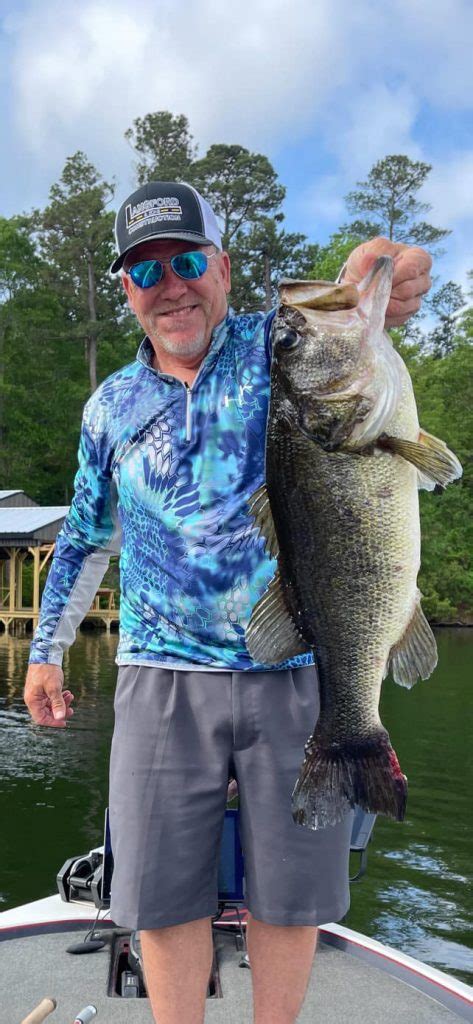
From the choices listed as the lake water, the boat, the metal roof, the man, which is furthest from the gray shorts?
the metal roof

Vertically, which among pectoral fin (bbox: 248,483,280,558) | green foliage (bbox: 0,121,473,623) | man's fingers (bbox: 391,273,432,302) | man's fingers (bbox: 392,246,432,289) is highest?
green foliage (bbox: 0,121,473,623)

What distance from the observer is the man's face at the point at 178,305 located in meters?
2.69

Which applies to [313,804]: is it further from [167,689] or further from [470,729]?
[470,729]

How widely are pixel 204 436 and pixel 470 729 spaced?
14440 mm

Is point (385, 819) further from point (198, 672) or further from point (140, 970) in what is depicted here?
point (198, 672)

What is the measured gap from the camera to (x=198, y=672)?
257 cm

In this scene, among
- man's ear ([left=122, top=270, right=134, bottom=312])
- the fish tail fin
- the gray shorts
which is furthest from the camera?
man's ear ([left=122, top=270, right=134, bottom=312])

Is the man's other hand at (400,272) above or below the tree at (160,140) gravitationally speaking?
below

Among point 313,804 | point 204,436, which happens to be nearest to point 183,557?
point 204,436

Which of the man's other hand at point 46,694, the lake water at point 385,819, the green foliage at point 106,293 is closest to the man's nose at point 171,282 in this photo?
the man's other hand at point 46,694

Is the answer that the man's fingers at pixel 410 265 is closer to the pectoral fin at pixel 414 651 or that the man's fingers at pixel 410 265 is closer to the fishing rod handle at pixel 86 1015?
the pectoral fin at pixel 414 651

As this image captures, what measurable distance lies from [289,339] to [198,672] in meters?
0.92

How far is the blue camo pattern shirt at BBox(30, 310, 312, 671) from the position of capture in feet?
8.38

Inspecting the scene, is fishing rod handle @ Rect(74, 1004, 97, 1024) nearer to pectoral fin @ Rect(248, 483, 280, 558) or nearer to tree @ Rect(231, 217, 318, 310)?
pectoral fin @ Rect(248, 483, 280, 558)
